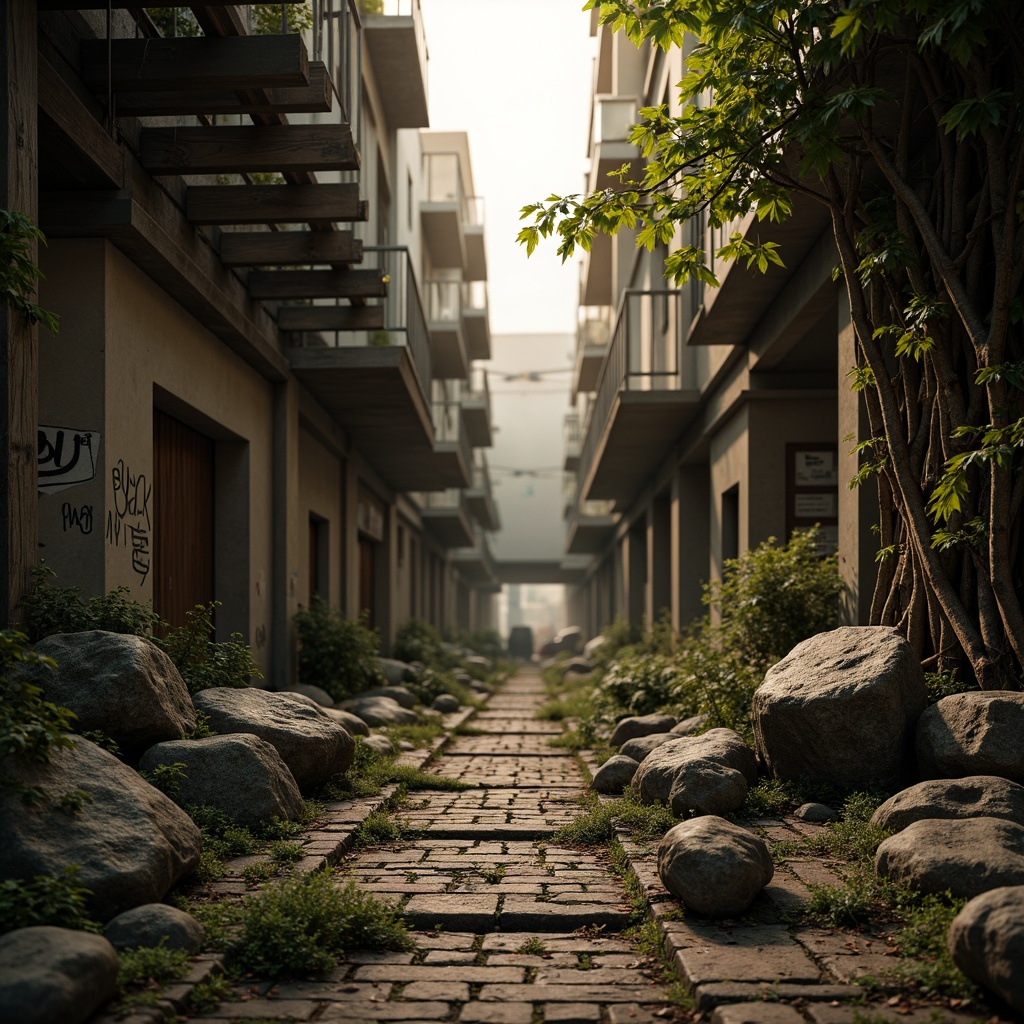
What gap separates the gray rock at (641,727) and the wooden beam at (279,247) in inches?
180

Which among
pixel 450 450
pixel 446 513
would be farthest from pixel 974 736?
pixel 446 513

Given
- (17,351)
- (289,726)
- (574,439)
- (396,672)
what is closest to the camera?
(17,351)

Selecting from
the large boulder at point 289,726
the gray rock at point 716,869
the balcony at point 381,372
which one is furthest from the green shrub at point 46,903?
the balcony at point 381,372

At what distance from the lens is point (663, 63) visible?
1545cm

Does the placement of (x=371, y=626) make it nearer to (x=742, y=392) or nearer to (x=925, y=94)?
(x=742, y=392)

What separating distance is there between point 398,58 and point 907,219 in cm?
993

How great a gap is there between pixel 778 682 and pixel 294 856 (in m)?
3.14

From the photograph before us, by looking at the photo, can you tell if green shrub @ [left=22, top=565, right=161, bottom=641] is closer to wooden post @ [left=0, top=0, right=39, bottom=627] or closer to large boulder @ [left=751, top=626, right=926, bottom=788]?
wooden post @ [left=0, top=0, right=39, bottom=627]

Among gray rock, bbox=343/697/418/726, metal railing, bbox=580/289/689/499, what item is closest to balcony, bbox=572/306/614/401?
metal railing, bbox=580/289/689/499

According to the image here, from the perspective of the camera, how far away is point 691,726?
28.4ft

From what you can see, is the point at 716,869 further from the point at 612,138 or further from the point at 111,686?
the point at 612,138

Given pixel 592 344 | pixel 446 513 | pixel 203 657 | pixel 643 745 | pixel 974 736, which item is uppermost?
pixel 592 344

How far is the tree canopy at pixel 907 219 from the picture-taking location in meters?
6.11

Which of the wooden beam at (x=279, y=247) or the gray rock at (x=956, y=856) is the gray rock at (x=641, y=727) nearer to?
the wooden beam at (x=279, y=247)
